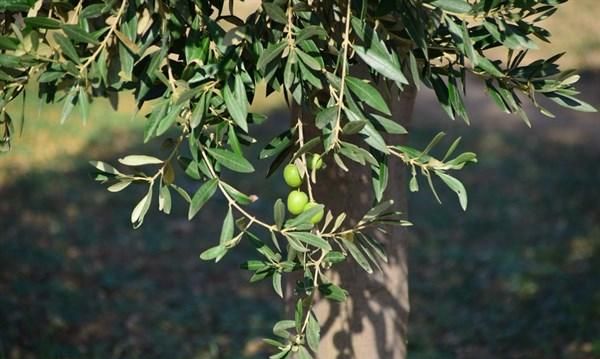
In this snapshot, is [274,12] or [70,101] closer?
[274,12]

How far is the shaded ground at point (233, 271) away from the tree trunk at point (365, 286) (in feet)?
6.95

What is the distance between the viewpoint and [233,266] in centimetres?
766

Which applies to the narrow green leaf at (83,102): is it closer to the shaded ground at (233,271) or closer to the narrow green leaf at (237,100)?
the narrow green leaf at (237,100)

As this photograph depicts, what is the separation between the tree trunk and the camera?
3.26 meters

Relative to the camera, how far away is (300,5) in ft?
7.16

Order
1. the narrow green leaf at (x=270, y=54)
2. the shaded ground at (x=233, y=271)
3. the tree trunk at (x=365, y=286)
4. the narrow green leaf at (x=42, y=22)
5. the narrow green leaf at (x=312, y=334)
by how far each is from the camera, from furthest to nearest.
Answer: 1. the shaded ground at (x=233, y=271)
2. the tree trunk at (x=365, y=286)
3. the narrow green leaf at (x=312, y=334)
4. the narrow green leaf at (x=42, y=22)
5. the narrow green leaf at (x=270, y=54)

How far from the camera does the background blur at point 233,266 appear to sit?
5.80 metres

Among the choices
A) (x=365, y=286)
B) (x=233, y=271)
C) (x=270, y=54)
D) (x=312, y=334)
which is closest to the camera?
(x=270, y=54)

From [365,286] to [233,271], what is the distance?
4.25m

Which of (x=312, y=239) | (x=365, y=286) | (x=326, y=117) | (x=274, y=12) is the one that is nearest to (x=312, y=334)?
(x=312, y=239)

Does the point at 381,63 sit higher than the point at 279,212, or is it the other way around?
the point at 381,63

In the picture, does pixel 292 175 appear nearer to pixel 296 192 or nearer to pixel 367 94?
pixel 296 192

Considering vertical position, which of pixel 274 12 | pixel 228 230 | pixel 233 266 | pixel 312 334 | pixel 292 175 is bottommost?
pixel 233 266

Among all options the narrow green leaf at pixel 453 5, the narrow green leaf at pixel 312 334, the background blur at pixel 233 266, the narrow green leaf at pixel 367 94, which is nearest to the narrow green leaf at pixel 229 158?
the narrow green leaf at pixel 367 94
